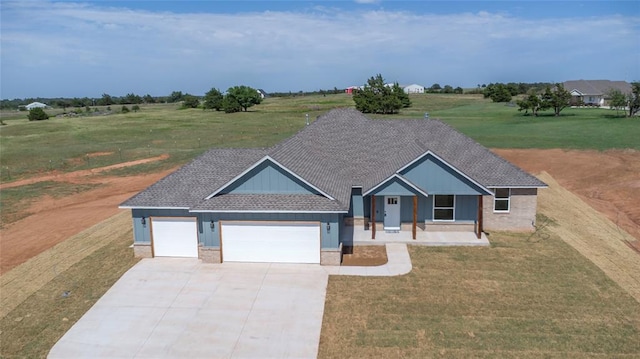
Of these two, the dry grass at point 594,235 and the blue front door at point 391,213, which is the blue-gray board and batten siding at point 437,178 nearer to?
the blue front door at point 391,213

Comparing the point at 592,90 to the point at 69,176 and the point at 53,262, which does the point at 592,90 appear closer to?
the point at 69,176

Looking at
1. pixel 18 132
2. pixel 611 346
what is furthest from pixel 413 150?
pixel 18 132

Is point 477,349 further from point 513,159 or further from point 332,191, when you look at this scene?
point 513,159

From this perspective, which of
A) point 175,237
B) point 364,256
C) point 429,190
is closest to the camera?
point 175,237

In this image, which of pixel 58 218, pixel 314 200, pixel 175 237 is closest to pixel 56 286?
pixel 175 237

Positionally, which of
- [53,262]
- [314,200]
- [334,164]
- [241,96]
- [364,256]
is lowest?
[53,262]

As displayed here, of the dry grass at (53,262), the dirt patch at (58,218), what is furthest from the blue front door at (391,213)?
the dirt patch at (58,218)
